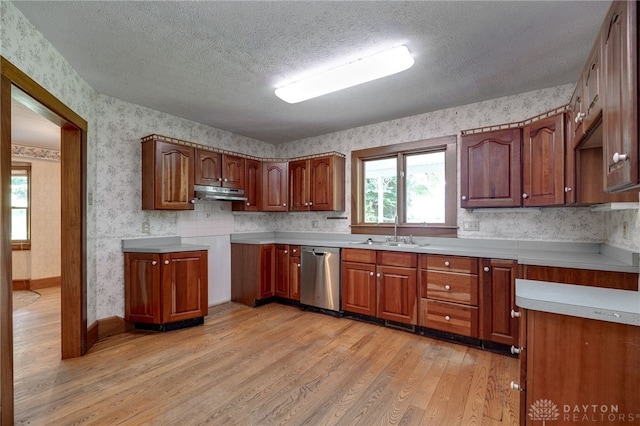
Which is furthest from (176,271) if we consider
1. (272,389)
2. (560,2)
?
(560,2)

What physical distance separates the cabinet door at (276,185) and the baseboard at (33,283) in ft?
13.9

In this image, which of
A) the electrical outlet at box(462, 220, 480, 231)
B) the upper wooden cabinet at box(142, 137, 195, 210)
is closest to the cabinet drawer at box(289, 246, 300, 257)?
the upper wooden cabinet at box(142, 137, 195, 210)

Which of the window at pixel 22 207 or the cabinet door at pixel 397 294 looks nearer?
the cabinet door at pixel 397 294

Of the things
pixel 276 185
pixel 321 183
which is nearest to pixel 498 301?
pixel 321 183

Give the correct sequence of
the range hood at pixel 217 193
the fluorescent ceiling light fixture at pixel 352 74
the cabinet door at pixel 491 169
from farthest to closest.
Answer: the range hood at pixel 217 193
the cabinet door at pixel 491 169
the fluorescent ceiling light fixture at pixel 352 74

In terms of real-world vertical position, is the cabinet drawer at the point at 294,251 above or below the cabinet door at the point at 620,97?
below

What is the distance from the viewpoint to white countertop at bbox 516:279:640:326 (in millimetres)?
1050

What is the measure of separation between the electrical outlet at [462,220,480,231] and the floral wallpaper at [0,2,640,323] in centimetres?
5

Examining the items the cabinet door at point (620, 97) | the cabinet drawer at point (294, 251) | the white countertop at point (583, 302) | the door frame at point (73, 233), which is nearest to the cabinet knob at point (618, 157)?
the cabinet door at point (620, 97)

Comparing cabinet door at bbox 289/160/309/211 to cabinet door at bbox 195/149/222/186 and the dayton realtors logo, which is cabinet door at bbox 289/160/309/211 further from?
the dayton realtors logo

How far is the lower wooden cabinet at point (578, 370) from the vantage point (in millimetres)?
1066

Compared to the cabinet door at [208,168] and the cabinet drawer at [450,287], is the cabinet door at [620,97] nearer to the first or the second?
the cabinet drawer at [450,287]

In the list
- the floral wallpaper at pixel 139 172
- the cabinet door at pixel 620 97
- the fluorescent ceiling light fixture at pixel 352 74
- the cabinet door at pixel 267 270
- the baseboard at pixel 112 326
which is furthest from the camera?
the cabinet door at pixel 267 270

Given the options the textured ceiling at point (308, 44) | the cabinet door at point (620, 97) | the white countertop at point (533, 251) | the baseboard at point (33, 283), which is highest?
the textured ceiling at point (308, 44)
